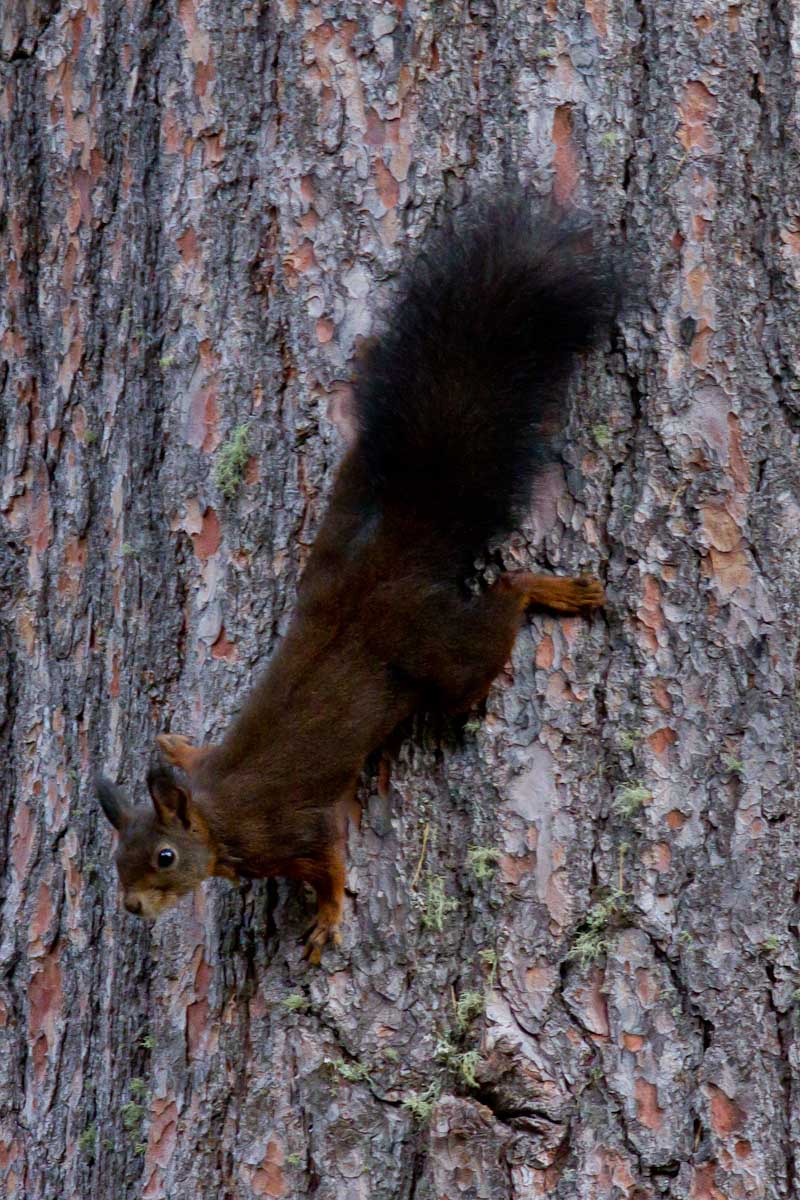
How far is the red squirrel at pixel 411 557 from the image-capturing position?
2.30 m

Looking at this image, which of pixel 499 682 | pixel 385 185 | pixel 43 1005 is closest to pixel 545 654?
pixel 499 682

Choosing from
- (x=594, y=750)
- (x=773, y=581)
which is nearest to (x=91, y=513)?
(x=594, y=750)

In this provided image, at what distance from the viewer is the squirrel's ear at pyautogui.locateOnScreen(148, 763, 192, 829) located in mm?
2293

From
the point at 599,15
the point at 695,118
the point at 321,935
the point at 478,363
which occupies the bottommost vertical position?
the point at 321,935

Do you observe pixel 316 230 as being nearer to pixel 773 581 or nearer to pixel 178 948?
pixel 773 581

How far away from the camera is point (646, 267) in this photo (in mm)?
2375

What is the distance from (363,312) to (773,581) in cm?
80

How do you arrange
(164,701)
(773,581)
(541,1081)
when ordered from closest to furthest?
(541,1081)
(773,581)
(164,701)

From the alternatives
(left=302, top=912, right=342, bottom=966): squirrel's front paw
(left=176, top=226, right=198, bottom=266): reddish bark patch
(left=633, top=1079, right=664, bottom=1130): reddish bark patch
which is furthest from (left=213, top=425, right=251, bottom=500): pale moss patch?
(left=633, top=1079, right=664, bottom=1130): reddish bark patch

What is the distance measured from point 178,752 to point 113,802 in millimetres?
135

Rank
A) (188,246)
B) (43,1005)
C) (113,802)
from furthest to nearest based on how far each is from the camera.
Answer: (43,1005) < (188,246) < (113,802)

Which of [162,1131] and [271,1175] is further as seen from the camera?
[162,1131]

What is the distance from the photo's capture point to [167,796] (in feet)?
7.77

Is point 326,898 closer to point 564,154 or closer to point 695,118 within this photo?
point 564,154
